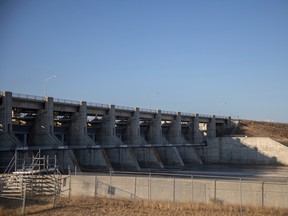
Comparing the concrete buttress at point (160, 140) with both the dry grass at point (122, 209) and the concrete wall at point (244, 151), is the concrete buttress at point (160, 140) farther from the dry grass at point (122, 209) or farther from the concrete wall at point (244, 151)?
the dry grass at point (122, 209)

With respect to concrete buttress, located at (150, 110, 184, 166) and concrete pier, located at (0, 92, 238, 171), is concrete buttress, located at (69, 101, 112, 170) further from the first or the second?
concrete buttress, located at (150, 110, 184, 166)

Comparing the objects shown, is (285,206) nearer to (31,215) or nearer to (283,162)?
(31,215)

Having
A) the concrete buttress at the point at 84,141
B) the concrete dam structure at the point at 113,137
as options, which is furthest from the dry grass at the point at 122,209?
the concrete buttress at the point at 84,141

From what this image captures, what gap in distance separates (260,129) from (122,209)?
74539 mm

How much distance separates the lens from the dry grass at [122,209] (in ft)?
71.3

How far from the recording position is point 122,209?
23.3 m

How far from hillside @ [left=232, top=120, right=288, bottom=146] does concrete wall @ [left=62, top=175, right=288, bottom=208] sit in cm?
6487

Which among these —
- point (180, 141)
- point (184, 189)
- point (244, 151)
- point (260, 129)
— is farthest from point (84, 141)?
point (260, 129)

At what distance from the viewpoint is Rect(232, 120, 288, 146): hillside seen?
290 feet

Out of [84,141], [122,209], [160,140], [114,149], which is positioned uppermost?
[84,141]

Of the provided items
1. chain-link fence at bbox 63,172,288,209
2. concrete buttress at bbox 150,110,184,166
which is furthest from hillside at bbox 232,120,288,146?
chain-link fence at bbox 63,172,288,209

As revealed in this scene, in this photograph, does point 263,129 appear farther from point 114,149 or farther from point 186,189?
point 186,189

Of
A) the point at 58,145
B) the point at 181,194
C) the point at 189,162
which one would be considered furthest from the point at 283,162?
the point at 181,194

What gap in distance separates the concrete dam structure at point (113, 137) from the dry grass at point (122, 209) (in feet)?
61.7
